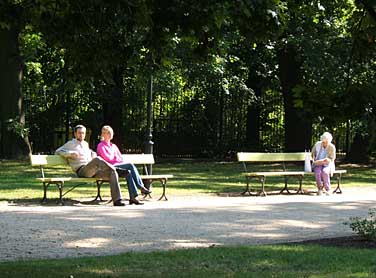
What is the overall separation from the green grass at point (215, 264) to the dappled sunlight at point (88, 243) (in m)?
0.90

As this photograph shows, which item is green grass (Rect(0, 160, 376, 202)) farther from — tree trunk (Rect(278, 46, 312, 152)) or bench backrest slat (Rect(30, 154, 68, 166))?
tree trunk (Rect(278, 46, 312, 152))

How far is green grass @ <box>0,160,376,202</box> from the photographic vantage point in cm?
1470

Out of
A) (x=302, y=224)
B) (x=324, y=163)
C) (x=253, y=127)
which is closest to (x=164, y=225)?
(x=302, y=224)

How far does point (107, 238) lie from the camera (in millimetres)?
9023

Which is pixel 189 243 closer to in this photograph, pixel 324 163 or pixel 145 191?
pixel 145 191

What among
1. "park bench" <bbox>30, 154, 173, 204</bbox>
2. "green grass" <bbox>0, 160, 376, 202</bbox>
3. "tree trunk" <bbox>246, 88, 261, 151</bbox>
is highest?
"tree trunk" <bbox>246, 88, 261, 151</bbox>

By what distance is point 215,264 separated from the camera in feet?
24.0

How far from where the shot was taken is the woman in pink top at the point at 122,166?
13.1m

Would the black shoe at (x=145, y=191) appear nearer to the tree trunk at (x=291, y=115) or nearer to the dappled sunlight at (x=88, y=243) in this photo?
the dappled sunlight at (x=88, y=243)

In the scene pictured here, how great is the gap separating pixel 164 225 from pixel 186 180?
789 cm

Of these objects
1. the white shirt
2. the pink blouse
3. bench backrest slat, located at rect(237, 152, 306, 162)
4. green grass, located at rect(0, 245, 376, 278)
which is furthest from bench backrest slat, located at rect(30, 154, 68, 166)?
green grass, located at rect(0, 245, 376, 278)

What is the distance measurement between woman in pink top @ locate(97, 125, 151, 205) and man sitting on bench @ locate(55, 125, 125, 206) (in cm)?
21

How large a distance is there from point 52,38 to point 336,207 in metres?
7.37

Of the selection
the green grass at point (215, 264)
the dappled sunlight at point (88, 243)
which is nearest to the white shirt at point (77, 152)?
the dappled sunlight at point (88, 243)
